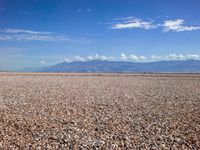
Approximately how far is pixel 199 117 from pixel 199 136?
3.65 m

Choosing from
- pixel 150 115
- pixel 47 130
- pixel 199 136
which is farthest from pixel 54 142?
pixel 150 115

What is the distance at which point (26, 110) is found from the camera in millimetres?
15500

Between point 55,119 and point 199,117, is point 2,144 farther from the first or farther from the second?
point 199,117

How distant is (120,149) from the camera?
9.09 metres

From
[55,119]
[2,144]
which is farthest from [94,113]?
[2,144]

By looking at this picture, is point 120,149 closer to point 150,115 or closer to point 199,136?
point 199,136

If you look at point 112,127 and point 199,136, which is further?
point 112,127

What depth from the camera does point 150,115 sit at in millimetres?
14500

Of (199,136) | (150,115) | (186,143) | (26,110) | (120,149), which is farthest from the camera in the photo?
(26,110)

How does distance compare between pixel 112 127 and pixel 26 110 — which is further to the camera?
pixel 26 110

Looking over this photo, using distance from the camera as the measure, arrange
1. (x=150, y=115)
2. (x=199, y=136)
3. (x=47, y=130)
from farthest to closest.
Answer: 1. (x=150, y=115)
2. (x=47, y=130)
3. (x=199, y=136)

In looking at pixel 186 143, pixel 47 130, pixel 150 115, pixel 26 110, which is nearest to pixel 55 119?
pixel 47 130

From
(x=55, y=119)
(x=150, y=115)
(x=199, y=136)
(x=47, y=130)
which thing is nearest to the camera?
(x=199, y=136)

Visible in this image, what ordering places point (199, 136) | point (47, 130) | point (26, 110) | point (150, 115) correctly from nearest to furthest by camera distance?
point (199, 136), point (47, 130), point (150, 115), point (26, 110)
